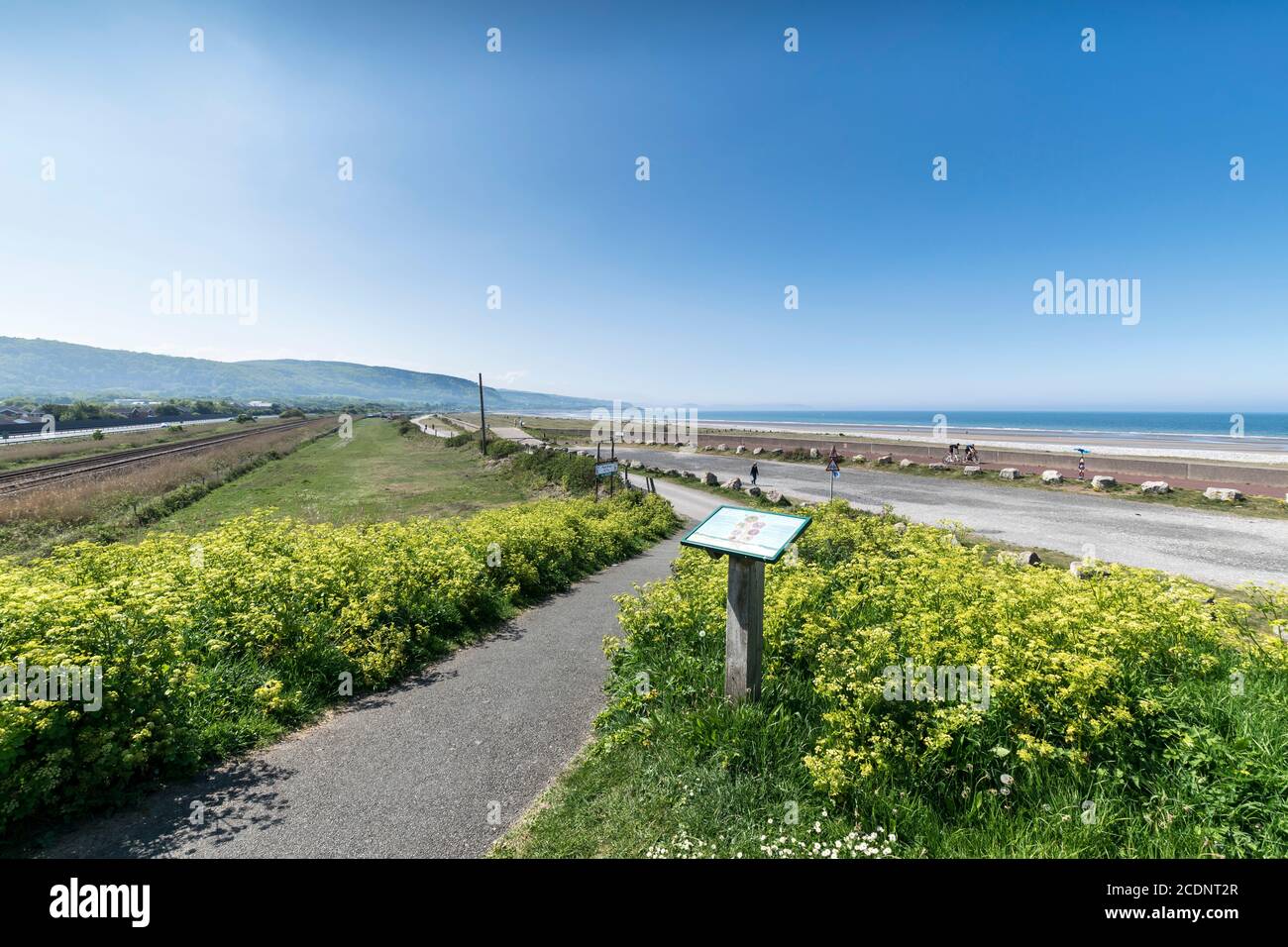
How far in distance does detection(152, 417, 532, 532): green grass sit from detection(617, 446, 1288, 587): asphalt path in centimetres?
1828

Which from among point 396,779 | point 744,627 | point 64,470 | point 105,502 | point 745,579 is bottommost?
point 396,779

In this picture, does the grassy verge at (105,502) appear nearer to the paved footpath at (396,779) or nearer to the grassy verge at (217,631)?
the grassy verge at (217,631)

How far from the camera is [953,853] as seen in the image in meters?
3.18

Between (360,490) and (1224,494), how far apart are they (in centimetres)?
4282

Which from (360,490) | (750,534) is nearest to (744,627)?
(750,534)

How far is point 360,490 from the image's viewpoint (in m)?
29.7

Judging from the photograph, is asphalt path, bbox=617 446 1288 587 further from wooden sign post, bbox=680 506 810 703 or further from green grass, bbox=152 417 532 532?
green grass, bbox=152 417 532 532

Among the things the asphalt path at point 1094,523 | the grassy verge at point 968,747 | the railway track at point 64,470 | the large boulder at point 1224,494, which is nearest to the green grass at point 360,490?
the railway track at point 64,470

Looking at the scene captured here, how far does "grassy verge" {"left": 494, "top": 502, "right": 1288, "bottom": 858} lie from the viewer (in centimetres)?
329

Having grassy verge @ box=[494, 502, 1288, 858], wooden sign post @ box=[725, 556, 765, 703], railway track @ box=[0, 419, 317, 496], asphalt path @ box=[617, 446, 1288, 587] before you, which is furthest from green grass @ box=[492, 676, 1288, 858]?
railway track @ box=[0, 419, 317, 496]

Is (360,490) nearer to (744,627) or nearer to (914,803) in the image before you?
Result: (744,627)
